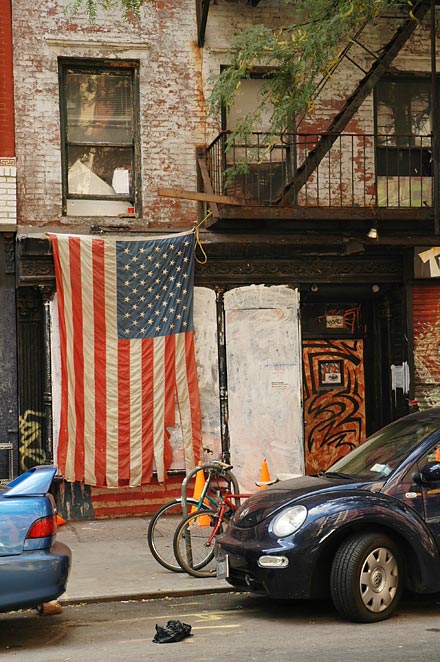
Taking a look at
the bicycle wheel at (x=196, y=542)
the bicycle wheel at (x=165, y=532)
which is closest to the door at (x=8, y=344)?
the bicycle wheel at (x=165, y=532)

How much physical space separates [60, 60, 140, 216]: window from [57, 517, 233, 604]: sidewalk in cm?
436

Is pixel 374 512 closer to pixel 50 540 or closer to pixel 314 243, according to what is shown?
pixel 50 540

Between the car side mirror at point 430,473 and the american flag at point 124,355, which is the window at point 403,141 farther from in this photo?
the car side mirror at point 430,473

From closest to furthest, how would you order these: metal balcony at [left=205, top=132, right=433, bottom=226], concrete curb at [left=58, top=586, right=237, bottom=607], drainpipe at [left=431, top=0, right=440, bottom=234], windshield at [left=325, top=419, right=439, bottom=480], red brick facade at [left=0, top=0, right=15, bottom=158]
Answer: windshield at [left=325, top=419, right=439, bottom=480]
concrete curb at [left=58, top=586, right=237, bottom=607]
drainpipe at [left=431, top=0, right=440, bottom=234]
red brick facade at [left=0, top=0, right=15, bottom=158]
metal balcony at [left=205, top=132, right=433, bottom=226]

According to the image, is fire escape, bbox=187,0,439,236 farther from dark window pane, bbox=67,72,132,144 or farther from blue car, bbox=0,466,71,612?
blue car, bbox=0,466,71,612

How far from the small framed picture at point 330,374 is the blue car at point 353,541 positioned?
6.84m

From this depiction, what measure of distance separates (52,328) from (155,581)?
4.75 meters

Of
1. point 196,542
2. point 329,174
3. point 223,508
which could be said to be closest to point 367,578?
point 223,508

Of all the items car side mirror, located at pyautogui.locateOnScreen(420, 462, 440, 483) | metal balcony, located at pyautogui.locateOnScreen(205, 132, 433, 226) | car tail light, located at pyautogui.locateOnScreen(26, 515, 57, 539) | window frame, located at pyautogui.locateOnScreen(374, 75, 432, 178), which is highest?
window frame, located at pyautogui.locateOnScreen(374, 75, 432, 178)

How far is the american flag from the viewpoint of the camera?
13320 millimetres

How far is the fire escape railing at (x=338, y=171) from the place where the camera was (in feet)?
46.2

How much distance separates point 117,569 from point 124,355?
Answer: 3873 millimetres

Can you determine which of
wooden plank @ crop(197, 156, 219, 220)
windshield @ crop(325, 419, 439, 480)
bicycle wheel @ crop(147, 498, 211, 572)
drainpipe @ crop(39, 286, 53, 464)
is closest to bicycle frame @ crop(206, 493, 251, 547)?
bicycle wheel @ crop(147, 498, 211, 572)

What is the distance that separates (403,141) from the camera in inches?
583
